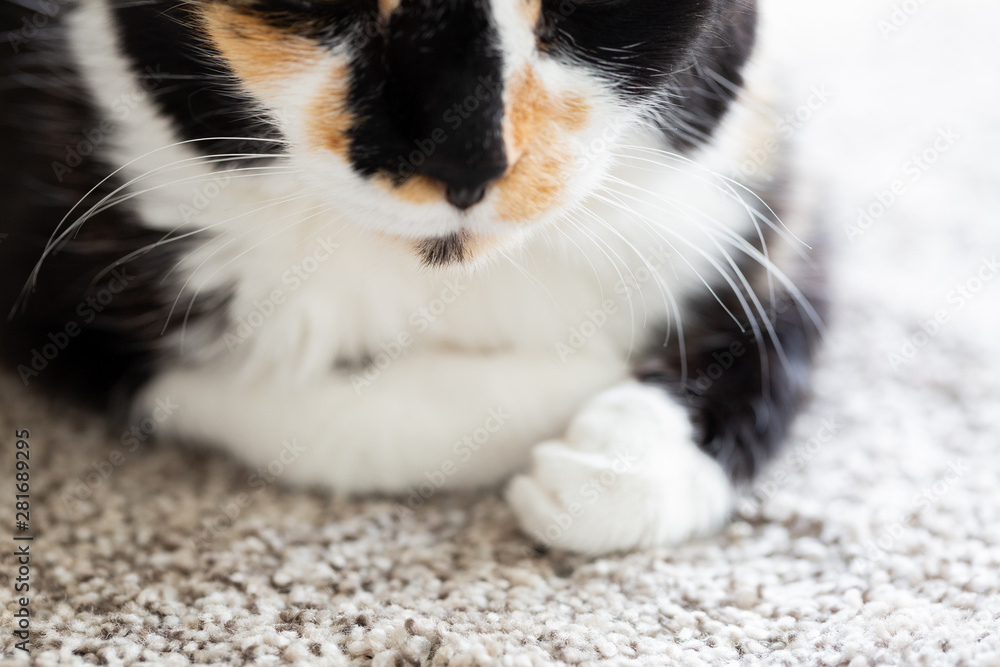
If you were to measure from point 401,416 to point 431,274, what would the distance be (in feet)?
0.47

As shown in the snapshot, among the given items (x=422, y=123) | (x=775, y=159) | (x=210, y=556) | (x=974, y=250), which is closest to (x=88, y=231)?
(x=210, y=556)

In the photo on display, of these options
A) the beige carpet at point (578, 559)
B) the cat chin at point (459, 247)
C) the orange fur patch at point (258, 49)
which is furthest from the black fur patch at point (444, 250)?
the beige carpet at point (578, 559)

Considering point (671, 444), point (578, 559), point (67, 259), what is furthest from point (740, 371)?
point (67, 259)

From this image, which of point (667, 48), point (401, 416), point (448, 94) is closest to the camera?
point (448, 94)

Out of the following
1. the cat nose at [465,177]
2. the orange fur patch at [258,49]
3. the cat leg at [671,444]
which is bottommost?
the cat leg at [671,444]

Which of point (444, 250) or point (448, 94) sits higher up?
point (448, 94)

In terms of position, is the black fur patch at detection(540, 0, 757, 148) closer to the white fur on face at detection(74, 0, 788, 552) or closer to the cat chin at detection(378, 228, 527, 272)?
the white fur on face at detection(74, 0, 788, 552)

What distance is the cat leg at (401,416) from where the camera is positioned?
0.80 metres

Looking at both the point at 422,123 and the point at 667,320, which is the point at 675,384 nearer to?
the point at 667,320

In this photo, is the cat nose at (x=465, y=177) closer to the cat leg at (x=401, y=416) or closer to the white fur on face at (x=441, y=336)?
the white fur on face at (x=441, y=336)

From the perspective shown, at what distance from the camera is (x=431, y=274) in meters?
0.76

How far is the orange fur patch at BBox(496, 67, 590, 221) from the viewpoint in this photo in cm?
58

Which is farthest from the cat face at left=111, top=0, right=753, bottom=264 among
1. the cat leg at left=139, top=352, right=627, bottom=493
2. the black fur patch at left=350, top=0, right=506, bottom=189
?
the cat leg at left=139, top=352, right=627, bottom=493

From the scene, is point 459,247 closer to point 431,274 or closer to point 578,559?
point 431,274
